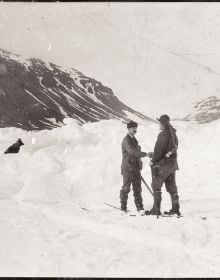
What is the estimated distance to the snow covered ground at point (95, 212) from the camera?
224 inches

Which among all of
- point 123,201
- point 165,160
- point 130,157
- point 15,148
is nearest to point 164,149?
point 165,160

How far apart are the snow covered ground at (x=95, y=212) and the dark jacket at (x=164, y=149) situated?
1.08m

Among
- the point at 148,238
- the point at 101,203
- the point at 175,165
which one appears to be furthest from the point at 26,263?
the point at 101,203

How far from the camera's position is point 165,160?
8180 mm

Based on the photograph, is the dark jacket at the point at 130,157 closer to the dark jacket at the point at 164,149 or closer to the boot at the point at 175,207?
the dark jacket at the point at 164,149

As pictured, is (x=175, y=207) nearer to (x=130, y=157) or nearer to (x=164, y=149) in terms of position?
(x=164, y=149)

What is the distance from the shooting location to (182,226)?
6938 millimetres

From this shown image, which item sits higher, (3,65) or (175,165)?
(3,65)

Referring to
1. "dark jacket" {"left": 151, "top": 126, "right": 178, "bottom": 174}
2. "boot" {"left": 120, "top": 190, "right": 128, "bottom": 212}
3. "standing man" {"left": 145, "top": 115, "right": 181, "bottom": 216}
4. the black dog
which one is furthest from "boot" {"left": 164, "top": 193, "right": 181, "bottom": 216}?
the black dog

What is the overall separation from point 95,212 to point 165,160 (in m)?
1.73

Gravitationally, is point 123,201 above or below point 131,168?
below

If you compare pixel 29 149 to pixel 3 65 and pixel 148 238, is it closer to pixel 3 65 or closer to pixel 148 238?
pixel 148 238

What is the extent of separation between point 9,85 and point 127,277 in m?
192

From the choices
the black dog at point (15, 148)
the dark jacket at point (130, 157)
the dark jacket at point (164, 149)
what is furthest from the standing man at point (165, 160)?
the black dog at point (15, 148)
